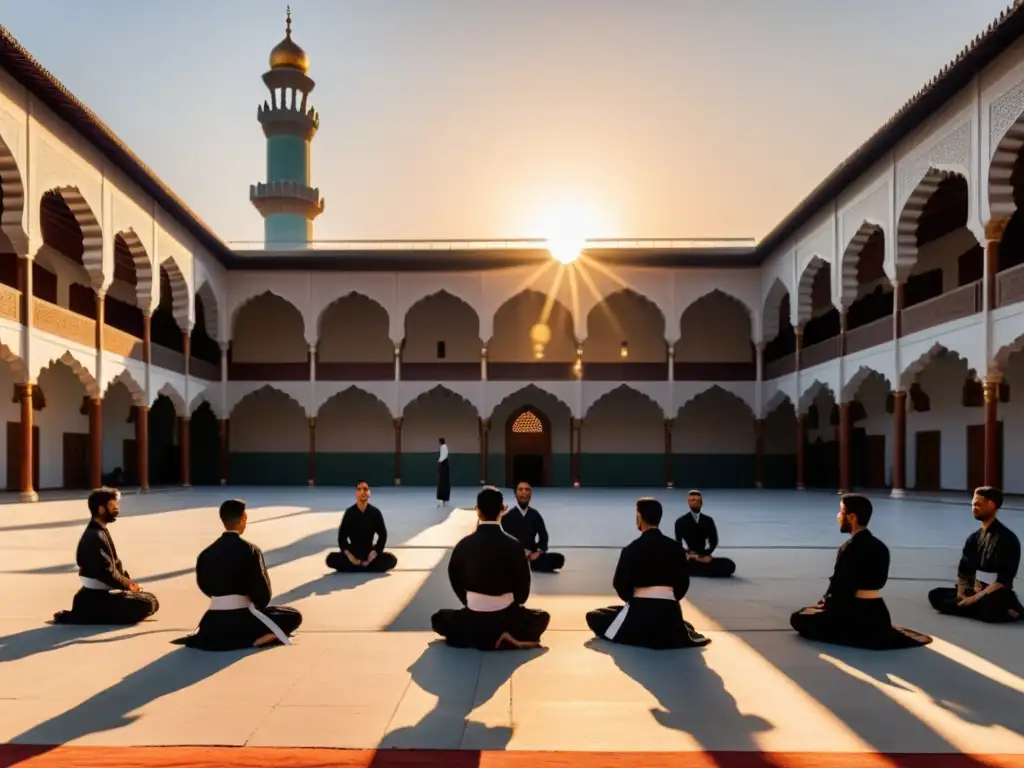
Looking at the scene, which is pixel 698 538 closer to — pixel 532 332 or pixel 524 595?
pixel 524 595

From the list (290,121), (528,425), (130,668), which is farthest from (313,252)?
(130,668)

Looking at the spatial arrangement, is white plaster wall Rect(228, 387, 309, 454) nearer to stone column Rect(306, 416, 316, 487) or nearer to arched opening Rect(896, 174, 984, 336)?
stone column Rect(306, 416, 316, 487)

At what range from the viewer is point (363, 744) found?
3.15 m

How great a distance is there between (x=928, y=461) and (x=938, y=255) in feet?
16.6

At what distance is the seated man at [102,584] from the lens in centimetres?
512

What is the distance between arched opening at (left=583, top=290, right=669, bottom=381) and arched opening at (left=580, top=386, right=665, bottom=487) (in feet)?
4.06

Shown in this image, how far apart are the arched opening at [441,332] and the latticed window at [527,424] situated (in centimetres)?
244

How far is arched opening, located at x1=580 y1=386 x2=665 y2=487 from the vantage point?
1093 inches

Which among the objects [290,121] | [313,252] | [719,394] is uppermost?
[290,121]

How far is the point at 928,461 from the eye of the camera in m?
21.3

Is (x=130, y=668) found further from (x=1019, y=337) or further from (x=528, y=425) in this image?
(x=528, y=425)

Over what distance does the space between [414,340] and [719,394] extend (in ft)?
33.1

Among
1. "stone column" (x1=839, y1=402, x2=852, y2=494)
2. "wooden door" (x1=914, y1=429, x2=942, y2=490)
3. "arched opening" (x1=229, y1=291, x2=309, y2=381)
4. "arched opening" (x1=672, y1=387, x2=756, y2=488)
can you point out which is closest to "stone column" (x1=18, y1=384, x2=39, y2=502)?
"arched opening" (x1=229, y1=291, x2=309, y2=381)

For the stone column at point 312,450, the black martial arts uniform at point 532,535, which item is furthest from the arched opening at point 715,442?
the black martial arts uniform at point 532,535
